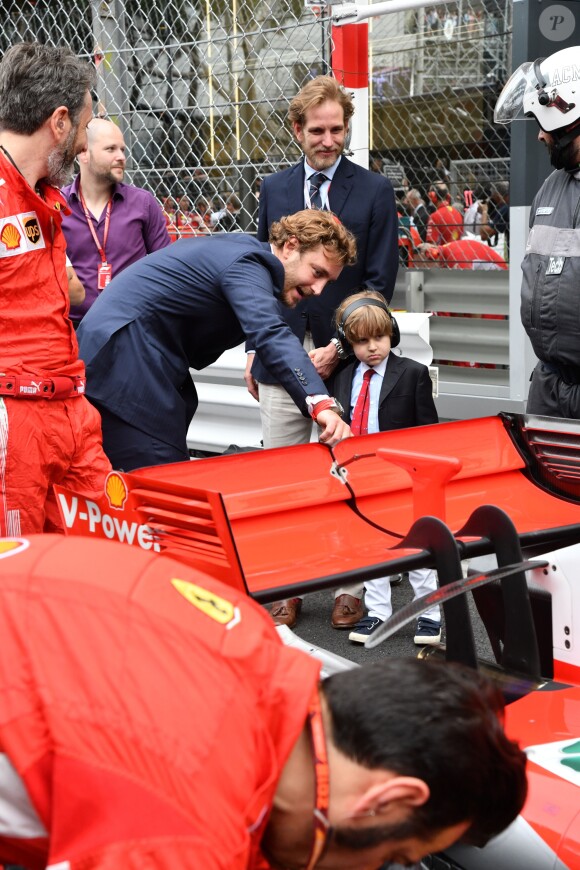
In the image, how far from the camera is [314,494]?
2797mm

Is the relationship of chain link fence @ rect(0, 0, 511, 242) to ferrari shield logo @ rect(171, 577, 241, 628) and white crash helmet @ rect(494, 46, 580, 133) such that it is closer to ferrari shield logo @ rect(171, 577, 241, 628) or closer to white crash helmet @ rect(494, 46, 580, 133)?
white crash helmet @ rect(494, 46, 580, 133)

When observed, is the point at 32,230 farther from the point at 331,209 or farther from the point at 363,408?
the point at 331,209

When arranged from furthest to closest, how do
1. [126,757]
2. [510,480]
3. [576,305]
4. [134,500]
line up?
[576,305] → [510,480] → [134,500] → [126,757]

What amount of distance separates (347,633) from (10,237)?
76.2 inches

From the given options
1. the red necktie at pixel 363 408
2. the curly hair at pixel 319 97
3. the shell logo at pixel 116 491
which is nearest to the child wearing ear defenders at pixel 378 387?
the red necktie at pixel 363 408

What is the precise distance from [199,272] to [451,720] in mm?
2169

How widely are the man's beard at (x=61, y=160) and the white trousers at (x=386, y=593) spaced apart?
1.82m

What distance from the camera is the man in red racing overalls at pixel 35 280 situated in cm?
305

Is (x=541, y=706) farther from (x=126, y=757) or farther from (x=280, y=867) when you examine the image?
(x=126, y=757)

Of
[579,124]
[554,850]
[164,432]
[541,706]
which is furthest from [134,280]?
[554,850]

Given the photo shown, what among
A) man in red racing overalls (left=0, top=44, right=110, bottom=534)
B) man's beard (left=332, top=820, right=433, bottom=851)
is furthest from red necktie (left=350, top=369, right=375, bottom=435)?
man's beard (left=332, top=820, right=433, bottom=851)

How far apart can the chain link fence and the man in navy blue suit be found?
2004mm

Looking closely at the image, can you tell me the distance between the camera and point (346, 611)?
4.13m

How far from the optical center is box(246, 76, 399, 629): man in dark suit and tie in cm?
434
